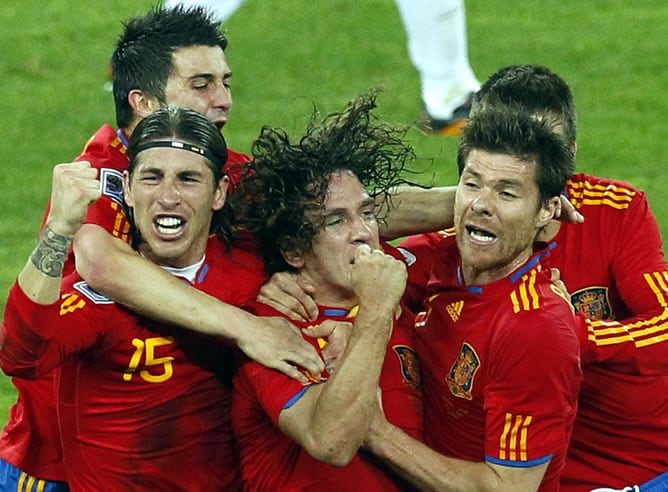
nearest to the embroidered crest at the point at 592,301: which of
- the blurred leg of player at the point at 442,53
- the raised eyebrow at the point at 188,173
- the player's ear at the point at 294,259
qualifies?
the player's ear at the point at 294,259

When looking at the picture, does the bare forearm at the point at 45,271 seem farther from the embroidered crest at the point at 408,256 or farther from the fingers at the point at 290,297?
the embroidered crest at the point at 408,256

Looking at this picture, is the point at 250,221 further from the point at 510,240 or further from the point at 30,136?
the point at 30,136

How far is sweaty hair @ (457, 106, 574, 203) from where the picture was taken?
6090 millimetres

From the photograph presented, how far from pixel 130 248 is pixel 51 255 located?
682 mm

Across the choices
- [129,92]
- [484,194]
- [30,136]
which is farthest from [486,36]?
[484,194]

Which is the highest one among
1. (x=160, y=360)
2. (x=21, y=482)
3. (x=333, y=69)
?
(x=333, y=69)

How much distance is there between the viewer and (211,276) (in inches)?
253

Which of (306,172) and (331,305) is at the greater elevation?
(306,172)

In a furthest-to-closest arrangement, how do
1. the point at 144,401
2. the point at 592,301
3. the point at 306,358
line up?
the point at 592,301, the point at 144,401, the point at 306,358

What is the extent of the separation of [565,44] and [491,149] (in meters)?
9.07

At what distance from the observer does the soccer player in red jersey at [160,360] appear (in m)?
6.18

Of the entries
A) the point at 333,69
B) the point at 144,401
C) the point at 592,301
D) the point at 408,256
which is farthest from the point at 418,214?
the point at 333,69

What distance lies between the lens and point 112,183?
665cm

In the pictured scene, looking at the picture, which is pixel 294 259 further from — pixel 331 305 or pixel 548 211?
pixel 548 211
